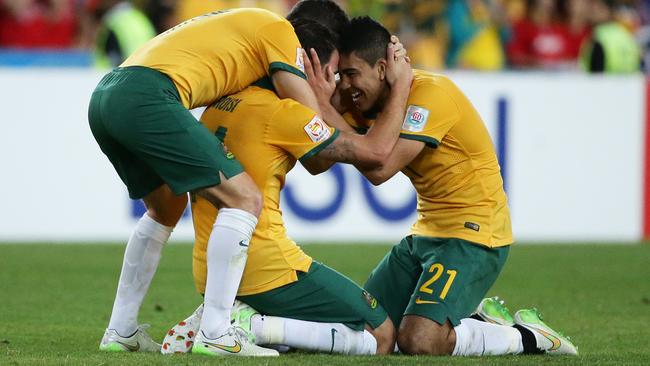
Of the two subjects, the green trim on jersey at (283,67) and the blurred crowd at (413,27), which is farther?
the blurred crowd at (413,27)

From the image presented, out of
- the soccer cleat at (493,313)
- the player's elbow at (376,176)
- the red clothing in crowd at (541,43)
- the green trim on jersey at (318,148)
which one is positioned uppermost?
the red clothing in crowd at (541,43)

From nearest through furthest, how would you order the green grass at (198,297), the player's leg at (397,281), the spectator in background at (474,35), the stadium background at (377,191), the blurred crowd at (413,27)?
the green grass at (198,297) < the player's leg at (397,281) < the stadium background at (377,191) < the blurred crowd at (413,27) < the spectator in background at (474,35)

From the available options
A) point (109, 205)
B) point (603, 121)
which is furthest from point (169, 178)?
point (603, 121)

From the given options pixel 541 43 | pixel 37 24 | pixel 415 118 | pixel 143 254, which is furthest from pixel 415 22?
pixel 143 254

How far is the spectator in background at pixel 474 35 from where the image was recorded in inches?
550

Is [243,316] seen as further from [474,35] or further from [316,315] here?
[474,35]

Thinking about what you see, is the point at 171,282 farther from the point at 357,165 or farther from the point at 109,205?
the point at 357,165

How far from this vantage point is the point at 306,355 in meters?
5.45

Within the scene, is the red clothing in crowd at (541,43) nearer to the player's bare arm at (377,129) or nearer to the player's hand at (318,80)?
the player's bare arm at (377,129)

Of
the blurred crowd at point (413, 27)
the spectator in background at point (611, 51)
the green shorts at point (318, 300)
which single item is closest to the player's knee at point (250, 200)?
the green shorts at point (318, 300)

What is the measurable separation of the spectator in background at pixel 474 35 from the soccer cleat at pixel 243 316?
28.9 ft

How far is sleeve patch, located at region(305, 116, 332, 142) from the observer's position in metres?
5.38

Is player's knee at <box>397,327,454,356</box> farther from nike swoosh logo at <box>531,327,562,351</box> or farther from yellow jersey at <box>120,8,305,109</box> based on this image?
yellow jersey at <box>120,8,305,109</box>

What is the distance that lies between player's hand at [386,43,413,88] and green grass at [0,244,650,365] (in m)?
1.31
